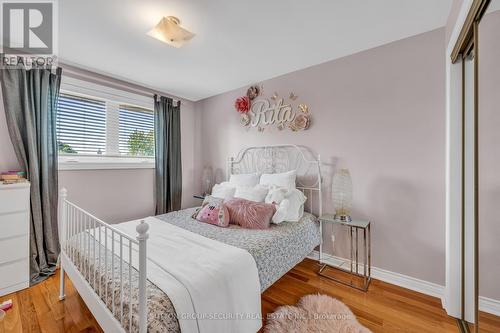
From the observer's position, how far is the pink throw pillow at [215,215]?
2.22 metres

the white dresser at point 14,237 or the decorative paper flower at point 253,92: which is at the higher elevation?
the decorative paper flower at point 253,92

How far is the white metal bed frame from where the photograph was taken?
104 centimetres

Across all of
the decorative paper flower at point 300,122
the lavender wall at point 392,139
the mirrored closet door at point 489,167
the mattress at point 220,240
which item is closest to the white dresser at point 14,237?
the mattress at point 220,240

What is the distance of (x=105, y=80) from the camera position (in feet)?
9.56

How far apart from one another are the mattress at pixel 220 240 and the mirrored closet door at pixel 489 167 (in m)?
1.24

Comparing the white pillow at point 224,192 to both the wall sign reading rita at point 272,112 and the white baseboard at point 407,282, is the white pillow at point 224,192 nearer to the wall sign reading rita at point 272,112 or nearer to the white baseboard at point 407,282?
the wall sign reading rita at point 272,112

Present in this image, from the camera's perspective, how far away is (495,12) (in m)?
1.06

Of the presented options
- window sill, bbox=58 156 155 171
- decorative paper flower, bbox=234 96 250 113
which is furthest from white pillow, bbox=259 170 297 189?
window sill, bbox=58 156 155 171

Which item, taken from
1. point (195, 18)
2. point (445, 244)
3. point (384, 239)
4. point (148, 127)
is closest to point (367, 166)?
point (384, 239)

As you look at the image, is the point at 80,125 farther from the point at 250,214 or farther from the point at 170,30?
the point at 250,214

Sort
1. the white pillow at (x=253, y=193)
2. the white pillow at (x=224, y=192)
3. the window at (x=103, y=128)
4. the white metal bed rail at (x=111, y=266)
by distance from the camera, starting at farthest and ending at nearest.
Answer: the white pillow at (x=224, y=192), the window at (x=103, y=128), the white pillow at (x=253, y=193), the white metal bed rail at (x=111, y=266)

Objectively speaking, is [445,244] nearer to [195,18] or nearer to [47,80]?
[195,18]

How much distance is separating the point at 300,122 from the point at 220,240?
1.77 metres

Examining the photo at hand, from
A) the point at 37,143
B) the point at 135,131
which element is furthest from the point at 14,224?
the point at 135,131
